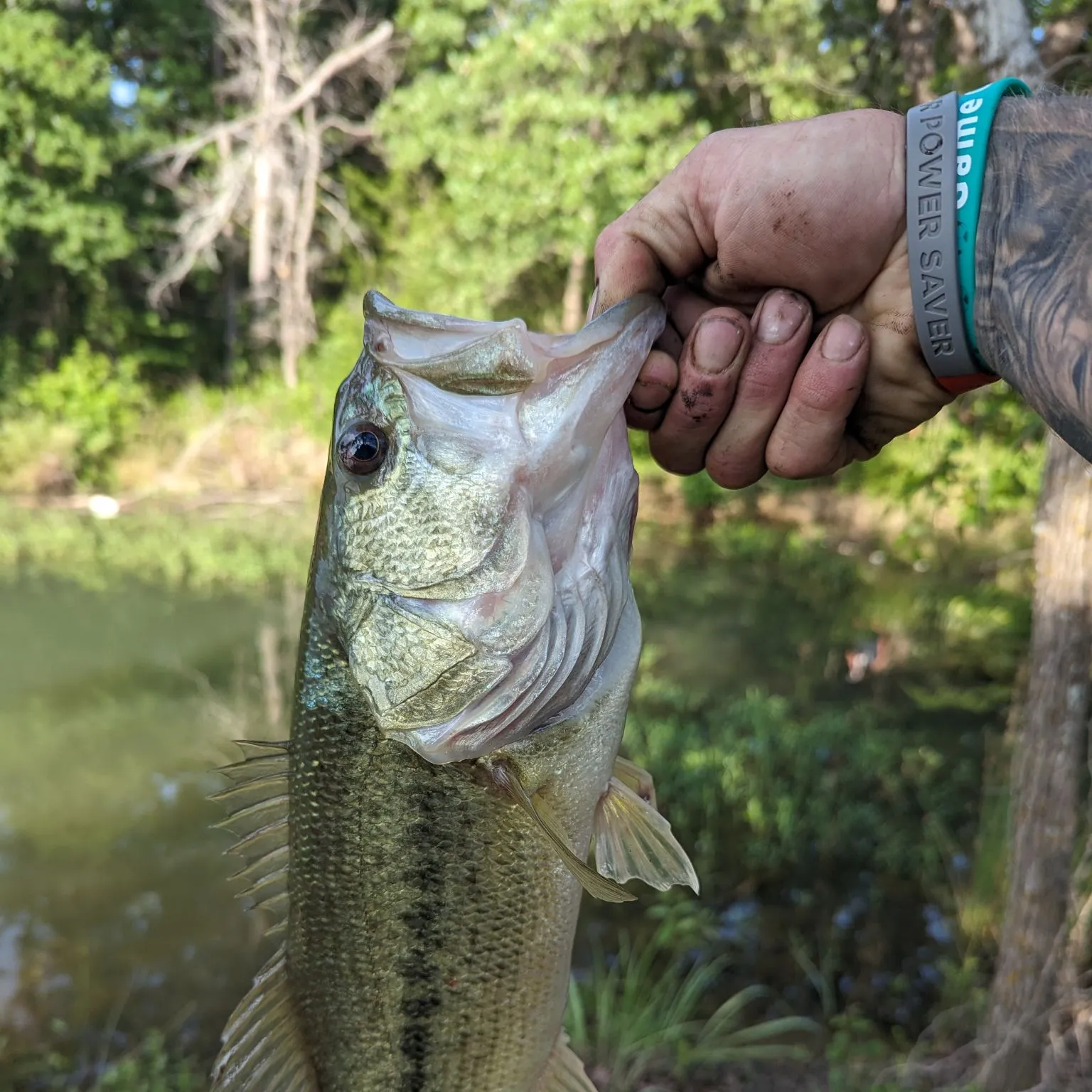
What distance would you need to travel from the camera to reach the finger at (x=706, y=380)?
1642 millimetres

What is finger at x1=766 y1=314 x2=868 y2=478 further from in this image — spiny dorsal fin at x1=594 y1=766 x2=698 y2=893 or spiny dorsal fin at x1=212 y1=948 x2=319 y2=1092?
spiny dorsal fin at x1=212 y1=948 x2=319 y2=1092

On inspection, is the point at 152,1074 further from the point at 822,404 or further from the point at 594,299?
the point at 822,404

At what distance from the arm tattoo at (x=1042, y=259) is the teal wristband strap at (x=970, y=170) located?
12 mm

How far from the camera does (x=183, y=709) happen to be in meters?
7.43

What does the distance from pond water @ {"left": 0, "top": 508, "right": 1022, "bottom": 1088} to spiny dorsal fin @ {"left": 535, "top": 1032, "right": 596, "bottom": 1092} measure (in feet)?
9.00

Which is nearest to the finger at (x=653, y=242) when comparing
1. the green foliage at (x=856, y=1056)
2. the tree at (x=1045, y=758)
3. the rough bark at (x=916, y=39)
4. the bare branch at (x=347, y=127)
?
the tree at (x=1045, y=758)

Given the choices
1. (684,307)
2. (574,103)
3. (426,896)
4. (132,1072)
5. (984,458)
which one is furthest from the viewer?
(574,103)

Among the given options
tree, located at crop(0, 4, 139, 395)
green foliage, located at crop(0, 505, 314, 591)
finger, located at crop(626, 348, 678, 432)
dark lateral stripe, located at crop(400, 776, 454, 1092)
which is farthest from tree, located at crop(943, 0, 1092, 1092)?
tree, located at crop(0, 4, 139, 395)

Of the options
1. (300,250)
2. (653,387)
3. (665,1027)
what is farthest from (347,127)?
(653,387)

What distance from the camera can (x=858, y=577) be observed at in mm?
10969

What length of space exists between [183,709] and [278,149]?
14.8 metres

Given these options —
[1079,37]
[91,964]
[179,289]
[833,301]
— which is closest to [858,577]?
[1079,37]

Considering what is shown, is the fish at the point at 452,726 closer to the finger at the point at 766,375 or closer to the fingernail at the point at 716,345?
the fingernail at the point at 716,345

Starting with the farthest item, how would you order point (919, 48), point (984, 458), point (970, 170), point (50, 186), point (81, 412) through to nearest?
point (50, 186) → point (81, 412) → point (984, 458) → point (919, 48) → point (970, 170)
